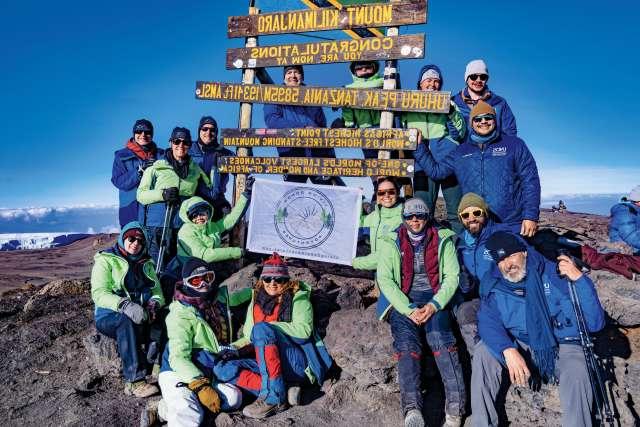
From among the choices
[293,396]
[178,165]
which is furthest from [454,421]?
[178,165]

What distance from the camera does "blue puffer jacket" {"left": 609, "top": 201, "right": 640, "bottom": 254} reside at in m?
8.39

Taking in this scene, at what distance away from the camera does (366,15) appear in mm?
7672

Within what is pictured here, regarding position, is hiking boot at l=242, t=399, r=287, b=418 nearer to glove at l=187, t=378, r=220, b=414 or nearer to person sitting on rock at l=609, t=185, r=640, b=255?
glove at l=187, t=378, r=220, b=414

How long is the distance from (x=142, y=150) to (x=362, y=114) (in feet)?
12.9

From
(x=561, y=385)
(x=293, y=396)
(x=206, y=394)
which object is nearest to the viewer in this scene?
(x=561, y=385)

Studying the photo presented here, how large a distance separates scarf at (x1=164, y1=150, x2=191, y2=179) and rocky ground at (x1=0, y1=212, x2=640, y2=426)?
6.38 ft

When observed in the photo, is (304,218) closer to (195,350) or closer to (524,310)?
(195,350)

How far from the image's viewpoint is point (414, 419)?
458cm

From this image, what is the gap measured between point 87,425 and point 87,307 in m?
4.64

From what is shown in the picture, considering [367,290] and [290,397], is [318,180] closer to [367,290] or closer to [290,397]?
[367,290]

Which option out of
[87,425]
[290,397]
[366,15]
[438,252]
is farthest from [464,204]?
[87,425]

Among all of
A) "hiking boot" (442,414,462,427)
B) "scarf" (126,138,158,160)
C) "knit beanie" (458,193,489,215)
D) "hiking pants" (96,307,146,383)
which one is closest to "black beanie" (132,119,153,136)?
"scarf" (126,138,158,160)

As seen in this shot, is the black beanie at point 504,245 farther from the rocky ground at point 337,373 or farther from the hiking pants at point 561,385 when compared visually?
the rocky ground at point 337,373

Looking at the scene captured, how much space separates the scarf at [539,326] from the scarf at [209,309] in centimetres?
358
